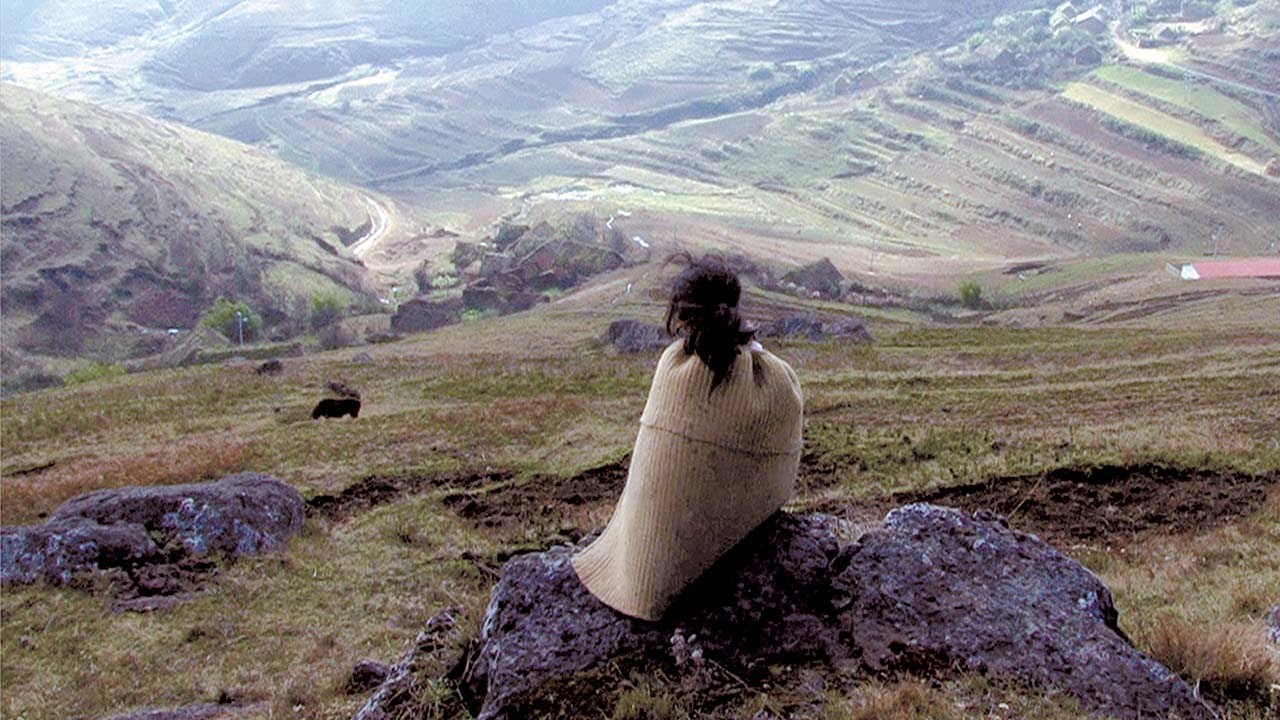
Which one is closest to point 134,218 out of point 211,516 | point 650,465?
point 211,516

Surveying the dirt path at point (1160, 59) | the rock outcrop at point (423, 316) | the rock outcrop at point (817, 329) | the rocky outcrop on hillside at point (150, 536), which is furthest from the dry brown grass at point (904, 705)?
the dirt path at point (1160, 59)

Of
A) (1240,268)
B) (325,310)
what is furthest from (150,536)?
Result: (1240,268)

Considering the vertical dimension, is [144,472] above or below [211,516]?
below

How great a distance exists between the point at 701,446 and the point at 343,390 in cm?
2697

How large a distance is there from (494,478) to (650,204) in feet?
426

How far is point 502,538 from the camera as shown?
17.2 meters

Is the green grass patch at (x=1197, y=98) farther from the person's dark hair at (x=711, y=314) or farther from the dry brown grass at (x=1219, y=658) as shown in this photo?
the person's dark hair at (x=711, y=314)

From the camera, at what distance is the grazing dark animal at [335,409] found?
28452 millimetres

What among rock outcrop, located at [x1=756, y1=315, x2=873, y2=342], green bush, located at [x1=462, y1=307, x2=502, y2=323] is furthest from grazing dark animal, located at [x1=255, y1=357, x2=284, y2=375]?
green bush, located at [x1=462, y1=307, x2=502, y2=323]

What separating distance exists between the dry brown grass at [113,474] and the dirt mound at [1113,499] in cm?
1478

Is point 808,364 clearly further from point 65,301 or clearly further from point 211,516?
point 65,301

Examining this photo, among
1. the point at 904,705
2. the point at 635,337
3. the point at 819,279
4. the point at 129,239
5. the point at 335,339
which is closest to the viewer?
the point at 904,705

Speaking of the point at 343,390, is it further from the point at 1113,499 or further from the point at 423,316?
the point at 423,316

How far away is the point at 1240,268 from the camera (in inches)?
3167
